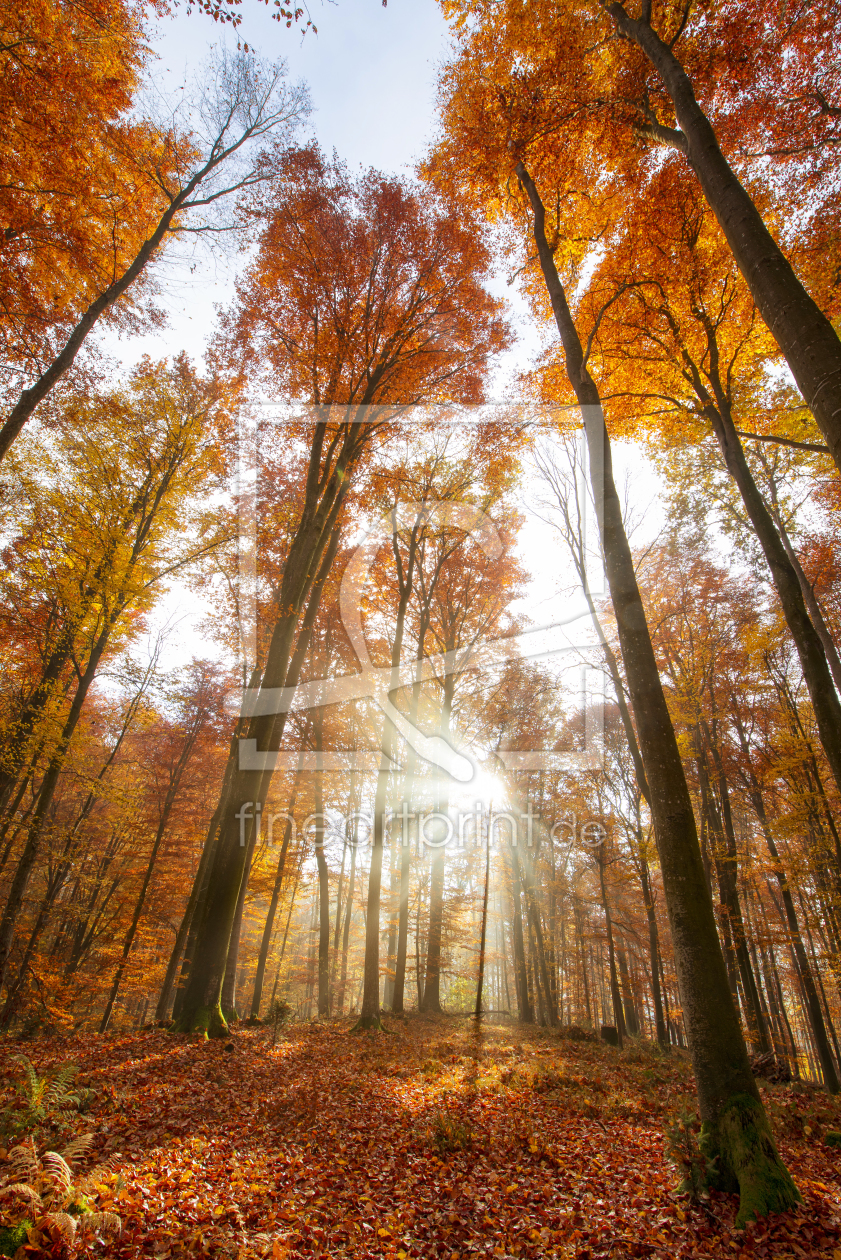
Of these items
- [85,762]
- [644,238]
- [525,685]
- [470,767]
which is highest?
[644,238]

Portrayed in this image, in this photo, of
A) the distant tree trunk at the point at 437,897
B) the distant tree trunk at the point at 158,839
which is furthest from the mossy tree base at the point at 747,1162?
the distant tree trunk at the point at 158,839

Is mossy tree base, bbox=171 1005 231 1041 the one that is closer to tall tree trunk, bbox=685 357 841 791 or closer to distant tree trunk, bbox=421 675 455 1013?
distant tree trunk, bbox=421 675 455 1013

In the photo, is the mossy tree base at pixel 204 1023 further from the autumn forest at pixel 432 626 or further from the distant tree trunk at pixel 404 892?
the distant tree trunk at pixel 404 892

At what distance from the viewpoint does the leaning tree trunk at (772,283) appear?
9.23ft

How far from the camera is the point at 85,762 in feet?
34.6

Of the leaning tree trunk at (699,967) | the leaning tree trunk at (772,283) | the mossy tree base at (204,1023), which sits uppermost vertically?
the leaning tree trunk at (772,283)

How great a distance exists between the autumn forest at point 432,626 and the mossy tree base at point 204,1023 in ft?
0.16

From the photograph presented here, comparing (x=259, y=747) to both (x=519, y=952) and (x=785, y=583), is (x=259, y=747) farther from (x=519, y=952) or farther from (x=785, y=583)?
(x=519, y=952)

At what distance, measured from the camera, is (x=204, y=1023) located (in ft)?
24.1

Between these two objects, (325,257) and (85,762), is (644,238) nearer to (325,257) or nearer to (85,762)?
(325,257)

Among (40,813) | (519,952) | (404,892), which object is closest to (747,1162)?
(40,813)

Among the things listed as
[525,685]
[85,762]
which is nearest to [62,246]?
[85,762]

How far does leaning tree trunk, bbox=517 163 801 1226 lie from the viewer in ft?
10.5

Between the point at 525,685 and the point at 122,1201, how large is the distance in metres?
14.9
